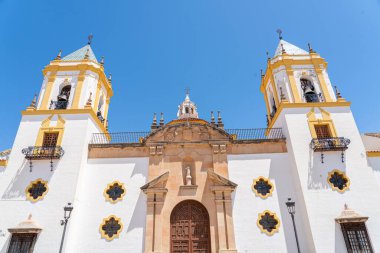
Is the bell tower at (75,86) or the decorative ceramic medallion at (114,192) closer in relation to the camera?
the decorative ceramic medallion at (114,192)

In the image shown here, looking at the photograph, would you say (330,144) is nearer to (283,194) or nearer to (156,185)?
(283,194)

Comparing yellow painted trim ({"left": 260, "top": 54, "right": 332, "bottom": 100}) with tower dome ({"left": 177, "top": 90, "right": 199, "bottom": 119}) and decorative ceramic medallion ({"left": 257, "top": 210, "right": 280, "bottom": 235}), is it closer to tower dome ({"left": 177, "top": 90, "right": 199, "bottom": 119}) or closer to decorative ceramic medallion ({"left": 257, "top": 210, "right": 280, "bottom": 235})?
decorative ceramic medallion ({"left": 257, "top": 210, "right": 280, "bottom": 235})

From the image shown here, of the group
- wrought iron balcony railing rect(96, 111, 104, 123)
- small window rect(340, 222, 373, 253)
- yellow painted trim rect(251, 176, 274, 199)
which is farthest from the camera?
wrought iron balcony railing rect(96, 111, 104, 123)

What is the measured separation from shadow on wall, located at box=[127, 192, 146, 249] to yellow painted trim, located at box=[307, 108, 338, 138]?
10399 mm

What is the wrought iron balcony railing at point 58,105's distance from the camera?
16.7 meters

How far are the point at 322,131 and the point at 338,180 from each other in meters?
3.03

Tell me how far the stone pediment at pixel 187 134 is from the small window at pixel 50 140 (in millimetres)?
5410

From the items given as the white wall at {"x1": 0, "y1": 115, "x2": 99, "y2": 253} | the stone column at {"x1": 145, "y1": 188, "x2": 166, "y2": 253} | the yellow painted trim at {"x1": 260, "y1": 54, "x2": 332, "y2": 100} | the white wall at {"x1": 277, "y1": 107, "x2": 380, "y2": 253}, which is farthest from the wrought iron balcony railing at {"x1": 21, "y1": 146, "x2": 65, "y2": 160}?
the yellow painted trim at {"x1": 260, "y1": 54, "x2": 332, "y2": 100}

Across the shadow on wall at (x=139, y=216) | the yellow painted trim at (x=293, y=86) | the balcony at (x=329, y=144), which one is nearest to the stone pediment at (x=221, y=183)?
the shadow on wall at (x=139, y=216)

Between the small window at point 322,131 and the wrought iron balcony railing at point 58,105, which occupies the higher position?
the wrought iron balcony railing at point 58,105

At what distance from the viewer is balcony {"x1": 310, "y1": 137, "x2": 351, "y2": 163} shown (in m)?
14.7

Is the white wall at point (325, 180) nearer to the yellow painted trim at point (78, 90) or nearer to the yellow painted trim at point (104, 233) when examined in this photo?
the yellow painted trim at point (104, 233)

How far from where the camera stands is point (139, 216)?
1406 cm

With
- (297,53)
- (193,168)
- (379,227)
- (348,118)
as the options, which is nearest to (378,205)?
(379,227)
